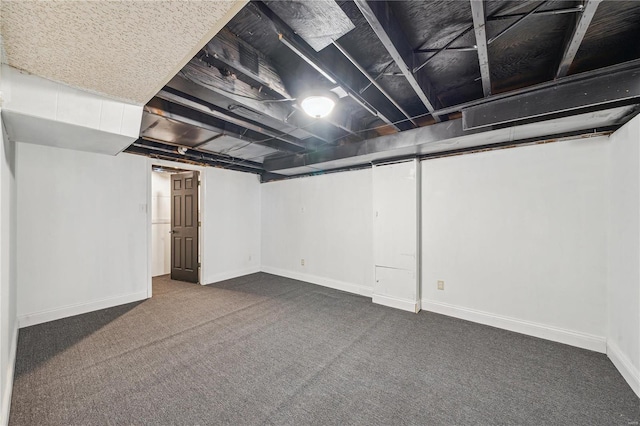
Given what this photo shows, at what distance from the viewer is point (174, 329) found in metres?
2.95

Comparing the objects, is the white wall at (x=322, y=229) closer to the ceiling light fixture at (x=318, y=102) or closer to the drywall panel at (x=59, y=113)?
the ceiling light fixture at (x=318, y=102)

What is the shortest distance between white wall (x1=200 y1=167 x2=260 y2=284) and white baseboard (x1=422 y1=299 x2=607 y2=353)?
12.2ft

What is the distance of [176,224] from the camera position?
525cm

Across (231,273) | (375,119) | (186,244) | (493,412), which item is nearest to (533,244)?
(493,412)

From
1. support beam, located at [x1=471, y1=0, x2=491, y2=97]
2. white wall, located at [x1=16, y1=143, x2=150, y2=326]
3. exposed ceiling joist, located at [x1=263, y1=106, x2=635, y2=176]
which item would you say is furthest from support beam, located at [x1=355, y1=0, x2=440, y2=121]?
white wall, located at [x1=16, y1=143, x2=150, y2=326]

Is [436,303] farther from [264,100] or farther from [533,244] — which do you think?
[264,100]

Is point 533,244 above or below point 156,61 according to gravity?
below

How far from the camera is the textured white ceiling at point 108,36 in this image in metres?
1.04

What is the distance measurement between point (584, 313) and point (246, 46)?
400cm

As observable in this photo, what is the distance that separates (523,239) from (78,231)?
5640 millimetres

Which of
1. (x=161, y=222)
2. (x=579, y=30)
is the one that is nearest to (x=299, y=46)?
(x=579, y=30)

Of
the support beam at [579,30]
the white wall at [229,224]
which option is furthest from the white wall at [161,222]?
the support beam at [579,30]

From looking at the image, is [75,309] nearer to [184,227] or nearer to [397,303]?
[184,227]

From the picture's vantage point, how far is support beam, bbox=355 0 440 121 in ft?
4.30
